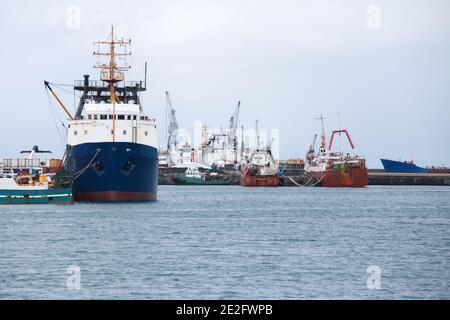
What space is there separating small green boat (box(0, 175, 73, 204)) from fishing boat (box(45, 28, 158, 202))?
309cm

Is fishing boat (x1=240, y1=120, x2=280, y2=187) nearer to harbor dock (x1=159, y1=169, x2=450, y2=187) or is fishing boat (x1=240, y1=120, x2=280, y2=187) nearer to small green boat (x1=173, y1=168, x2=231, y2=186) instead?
harbor dock (x1=159, y1=169, x2=450, y2=187)

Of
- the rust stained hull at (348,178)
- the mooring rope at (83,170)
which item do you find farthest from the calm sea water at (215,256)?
the rust stained hull at (348,178)

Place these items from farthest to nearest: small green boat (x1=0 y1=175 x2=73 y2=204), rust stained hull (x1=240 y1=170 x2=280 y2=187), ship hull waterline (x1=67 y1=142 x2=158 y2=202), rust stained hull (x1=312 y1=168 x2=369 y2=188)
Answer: rust stained hull (x1=240 y1=170 x2=280 y2=187)
rust stained hull (x1=312 y1=168 x2=369 y2=188)
ship hull waterline (x1=67 y1=142 x2=158 y2=202)
small green boat (x1=0 y1=175 x2=73 y2=204)

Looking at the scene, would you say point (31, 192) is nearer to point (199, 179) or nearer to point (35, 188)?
point (35, 188)

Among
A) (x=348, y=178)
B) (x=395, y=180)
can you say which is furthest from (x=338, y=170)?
(x=395, y=180)

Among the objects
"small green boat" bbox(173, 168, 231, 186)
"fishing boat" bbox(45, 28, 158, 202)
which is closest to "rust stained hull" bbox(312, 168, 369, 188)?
"small green boat" bbox(173, 168, 231, 186)

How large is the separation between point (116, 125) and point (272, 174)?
3763 inches

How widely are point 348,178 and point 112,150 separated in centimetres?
9288

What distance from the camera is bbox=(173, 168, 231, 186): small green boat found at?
636 ft

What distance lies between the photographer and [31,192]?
65562mm

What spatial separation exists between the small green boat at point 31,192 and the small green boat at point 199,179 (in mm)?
126117

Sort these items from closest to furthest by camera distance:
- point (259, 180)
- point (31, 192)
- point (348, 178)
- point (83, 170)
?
point (31, 192), point (83, 170), point (348, 178), point (259, 180)
